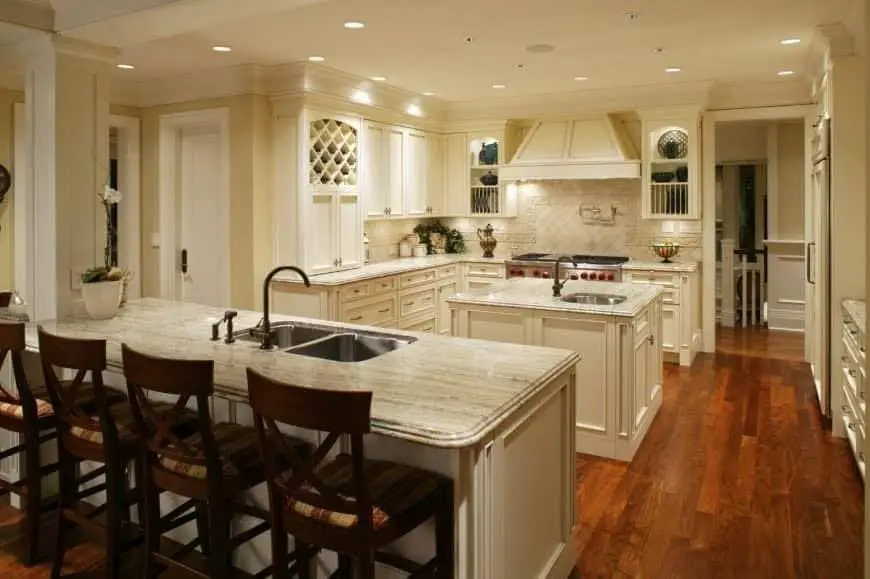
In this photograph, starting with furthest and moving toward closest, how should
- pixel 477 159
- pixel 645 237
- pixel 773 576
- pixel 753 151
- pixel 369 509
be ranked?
1. pixel 753 151
2. pixel 477 159
3. pixel 645 237
4. pixel 773 576
5. pixel 369 509

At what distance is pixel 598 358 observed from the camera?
4047 millimetres

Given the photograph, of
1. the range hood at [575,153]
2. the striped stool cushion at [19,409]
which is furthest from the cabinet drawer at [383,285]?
the striped stool cushion at [19,409]

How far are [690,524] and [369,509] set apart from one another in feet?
6.73

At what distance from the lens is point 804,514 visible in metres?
3.35

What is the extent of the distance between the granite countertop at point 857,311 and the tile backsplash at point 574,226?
2752 mm

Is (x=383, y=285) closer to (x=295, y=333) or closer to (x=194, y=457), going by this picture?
(x=295, y=333)

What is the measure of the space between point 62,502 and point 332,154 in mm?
3911

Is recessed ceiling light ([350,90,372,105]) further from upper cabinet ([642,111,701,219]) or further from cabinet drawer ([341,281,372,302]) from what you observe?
upper cabinet ([642,111,701,219])

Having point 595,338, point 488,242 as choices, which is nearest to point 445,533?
point 595,338

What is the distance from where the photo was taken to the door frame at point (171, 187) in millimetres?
5871

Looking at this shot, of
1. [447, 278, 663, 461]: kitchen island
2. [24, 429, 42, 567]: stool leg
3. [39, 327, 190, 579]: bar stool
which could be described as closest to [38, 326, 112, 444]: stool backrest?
[39, 327, 190, 579]: bar stool

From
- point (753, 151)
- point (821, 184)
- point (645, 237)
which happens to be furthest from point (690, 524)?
point (753, 151)

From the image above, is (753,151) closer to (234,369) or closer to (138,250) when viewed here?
(138,250)

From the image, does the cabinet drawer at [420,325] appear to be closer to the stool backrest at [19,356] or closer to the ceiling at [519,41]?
the ceiling at [519,41]
